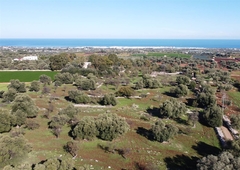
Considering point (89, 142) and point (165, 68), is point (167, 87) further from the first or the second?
point (89, 142)

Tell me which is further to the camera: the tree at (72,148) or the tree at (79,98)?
the tree at (79,98)

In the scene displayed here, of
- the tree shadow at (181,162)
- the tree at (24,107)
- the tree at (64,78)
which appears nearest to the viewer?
the tree shadow at (181,162)

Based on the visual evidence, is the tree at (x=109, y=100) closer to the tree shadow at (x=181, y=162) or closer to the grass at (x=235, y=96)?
the tree shadow at (x=181, y=162)

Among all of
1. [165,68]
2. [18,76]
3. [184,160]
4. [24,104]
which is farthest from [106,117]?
[165,68]

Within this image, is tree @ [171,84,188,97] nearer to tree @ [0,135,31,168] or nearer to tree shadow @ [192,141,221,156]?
tree shadow @ [192,141,221,156]

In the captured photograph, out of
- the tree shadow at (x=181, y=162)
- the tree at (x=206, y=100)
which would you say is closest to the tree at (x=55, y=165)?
the tree shadow at (x=181, y=162)

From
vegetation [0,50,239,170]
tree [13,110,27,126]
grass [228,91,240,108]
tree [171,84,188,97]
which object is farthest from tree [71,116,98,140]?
grass [228,91,240,108]
